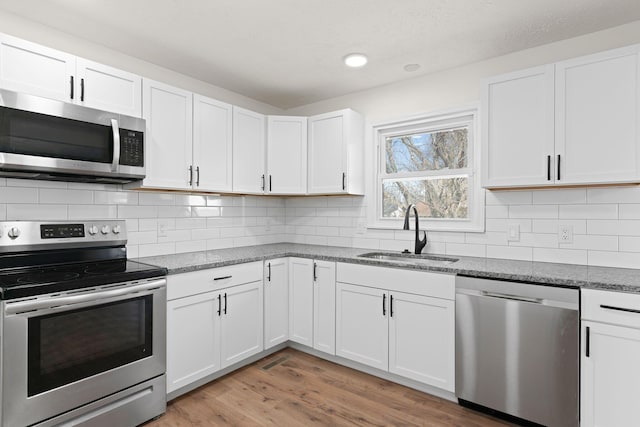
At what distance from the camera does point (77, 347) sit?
1.83 meters

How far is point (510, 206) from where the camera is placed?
104 inches

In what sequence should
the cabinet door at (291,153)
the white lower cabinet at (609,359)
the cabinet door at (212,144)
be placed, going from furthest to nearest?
the cabinet door at (291,153) → the cabinet door at (212,144) → the white lower cabinet at (609,359)

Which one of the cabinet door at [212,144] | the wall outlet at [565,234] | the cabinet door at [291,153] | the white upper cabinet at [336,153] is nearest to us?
the wall outlet at [565,234]

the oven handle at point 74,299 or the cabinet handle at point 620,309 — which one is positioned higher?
the oven handle at point 74,299

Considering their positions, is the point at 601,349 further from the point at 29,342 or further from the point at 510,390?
the point at 29,342

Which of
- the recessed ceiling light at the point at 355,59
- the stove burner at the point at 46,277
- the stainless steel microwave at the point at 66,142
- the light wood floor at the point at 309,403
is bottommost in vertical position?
the light wood floor at the point at 309,403

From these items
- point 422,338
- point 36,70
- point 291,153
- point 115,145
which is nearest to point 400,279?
point 422,338

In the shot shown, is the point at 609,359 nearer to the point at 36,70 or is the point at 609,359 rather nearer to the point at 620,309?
the point at 620,309

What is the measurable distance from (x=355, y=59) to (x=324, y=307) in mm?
2003

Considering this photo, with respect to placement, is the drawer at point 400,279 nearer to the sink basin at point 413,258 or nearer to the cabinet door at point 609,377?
the sink basin at point 413,258

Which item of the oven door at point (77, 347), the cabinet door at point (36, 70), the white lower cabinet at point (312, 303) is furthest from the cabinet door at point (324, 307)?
the cabinet door at point (36, 70)

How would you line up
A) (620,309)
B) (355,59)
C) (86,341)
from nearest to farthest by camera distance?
(620,309) → (86,341) → (355,59)

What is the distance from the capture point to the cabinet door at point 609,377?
1740 mm

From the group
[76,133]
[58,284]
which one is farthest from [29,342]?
[76,133]
